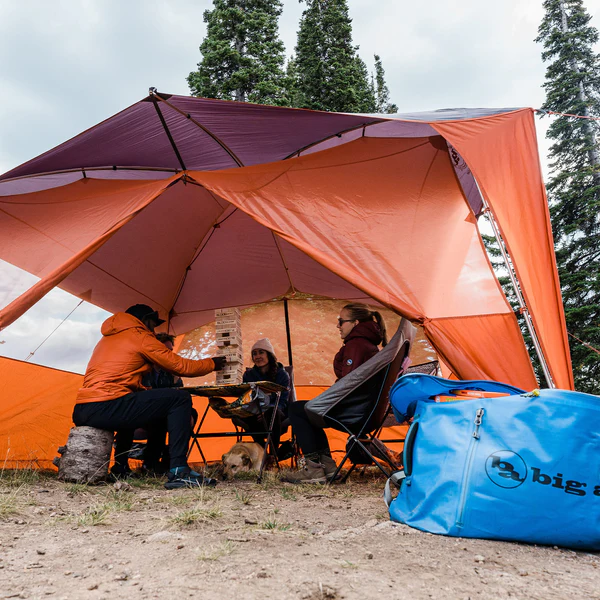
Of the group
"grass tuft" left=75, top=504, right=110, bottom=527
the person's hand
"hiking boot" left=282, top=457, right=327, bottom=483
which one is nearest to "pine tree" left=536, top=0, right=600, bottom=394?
"hiking boot" left=282, top=457, right=327, bottom=483

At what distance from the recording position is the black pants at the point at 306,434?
3313 millimetres

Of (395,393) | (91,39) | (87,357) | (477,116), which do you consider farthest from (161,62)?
(395,393)

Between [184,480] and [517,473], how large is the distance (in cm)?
189

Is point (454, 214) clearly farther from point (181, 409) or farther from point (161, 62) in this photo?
point (161, 62)

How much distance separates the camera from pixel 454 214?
377cm

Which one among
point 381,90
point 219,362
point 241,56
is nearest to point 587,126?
point 241,56

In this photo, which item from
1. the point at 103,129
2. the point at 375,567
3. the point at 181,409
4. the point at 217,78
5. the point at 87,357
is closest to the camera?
the point at 375,567

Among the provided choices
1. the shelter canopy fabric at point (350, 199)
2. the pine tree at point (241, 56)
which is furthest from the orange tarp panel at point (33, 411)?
the pine tree at point (241, 56)

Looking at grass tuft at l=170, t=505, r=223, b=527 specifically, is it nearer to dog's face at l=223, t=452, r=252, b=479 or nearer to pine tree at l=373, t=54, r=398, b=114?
dog's face at l=223, t=452, r=252, b=479

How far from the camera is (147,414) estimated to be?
3102mm

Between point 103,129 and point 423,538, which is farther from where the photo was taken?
point 103,129

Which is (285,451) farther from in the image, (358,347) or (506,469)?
(506,469)

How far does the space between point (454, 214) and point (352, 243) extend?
3.09 feet

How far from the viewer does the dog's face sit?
149 inches
